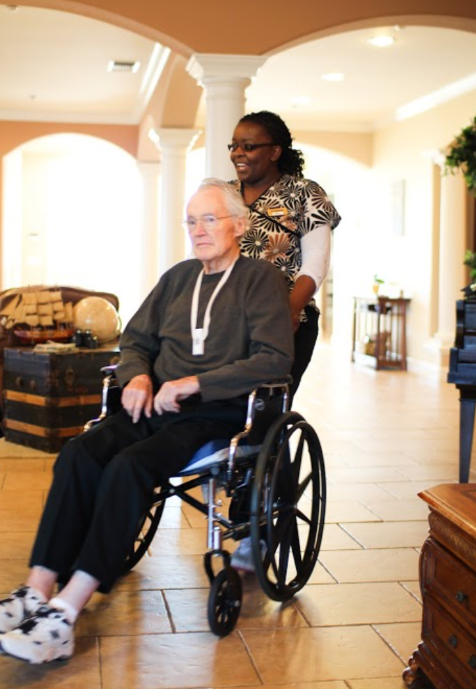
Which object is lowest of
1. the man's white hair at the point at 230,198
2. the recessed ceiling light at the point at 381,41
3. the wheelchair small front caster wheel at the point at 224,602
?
the wheelchair small front caster wheel at the point at 224,602

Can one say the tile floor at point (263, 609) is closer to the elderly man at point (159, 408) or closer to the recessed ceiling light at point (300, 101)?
the elderly man at point (159, 408)

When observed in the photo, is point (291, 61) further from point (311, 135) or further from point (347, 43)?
point (311, 135)

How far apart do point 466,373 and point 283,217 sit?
1.48 meters

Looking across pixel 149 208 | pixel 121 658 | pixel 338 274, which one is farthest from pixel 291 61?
pixel 121 658

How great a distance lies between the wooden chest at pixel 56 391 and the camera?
4.77 m

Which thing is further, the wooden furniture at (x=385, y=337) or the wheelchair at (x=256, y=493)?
the wooden furniture at (x=385, y=337)

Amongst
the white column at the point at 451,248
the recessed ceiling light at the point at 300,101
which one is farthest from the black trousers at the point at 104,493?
the recessed ceiling light at the point at 300,101

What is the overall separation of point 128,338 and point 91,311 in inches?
85.1

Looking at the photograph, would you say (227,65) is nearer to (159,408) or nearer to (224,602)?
(159,408)

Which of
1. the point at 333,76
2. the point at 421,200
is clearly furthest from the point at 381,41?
the point at 421,200

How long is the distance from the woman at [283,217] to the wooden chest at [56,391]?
197cm

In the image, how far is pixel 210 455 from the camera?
253cm

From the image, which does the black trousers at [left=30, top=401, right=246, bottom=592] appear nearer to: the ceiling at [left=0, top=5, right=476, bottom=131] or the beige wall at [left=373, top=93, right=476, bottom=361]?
the ceiling at [left=0, top=5, right=476, bottom=131]

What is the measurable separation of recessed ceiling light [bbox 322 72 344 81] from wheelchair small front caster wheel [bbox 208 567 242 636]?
273 inches
